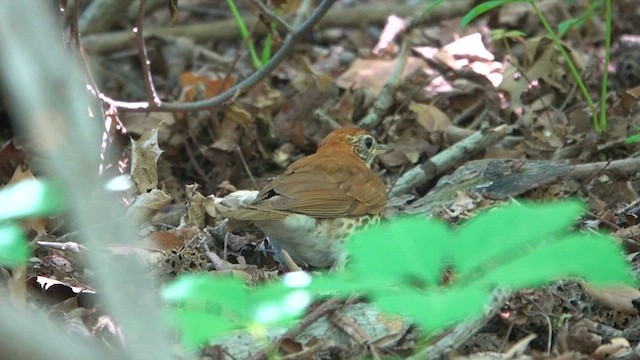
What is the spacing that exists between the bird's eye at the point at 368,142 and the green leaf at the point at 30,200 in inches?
125

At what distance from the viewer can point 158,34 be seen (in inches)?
301

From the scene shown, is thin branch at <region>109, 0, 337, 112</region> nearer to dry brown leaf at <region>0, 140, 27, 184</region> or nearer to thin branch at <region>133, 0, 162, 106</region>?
thin branch at <region>133, 0, 162, 106</region>

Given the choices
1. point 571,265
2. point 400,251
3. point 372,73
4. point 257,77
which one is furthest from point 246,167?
point 571,265

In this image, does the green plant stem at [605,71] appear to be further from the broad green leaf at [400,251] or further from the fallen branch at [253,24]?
the broad green leaf at [400,251]

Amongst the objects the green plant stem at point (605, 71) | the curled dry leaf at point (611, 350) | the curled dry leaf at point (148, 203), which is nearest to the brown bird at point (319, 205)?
the curled dry leaf at point (148, 203)

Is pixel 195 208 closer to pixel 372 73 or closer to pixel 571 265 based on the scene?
pixel 372 73

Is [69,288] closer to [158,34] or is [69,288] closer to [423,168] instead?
[423,168]

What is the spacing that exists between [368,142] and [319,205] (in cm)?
70

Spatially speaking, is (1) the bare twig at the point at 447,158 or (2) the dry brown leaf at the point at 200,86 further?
(2) the dry brown leaf at the point at 200,86

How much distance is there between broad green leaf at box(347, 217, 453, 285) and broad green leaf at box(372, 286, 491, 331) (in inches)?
1.5

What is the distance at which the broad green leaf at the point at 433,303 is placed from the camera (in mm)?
1850

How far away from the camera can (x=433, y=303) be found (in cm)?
190

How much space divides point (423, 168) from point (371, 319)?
6.58ft

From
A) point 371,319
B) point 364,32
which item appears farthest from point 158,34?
point 371,319
